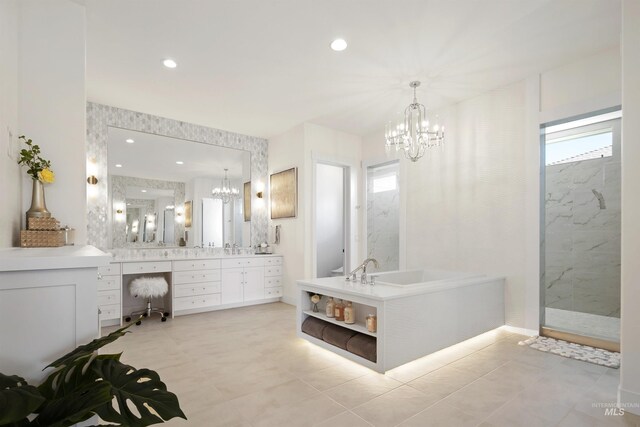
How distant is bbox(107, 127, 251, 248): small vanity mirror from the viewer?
4.54 m

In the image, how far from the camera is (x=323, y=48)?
305 cm

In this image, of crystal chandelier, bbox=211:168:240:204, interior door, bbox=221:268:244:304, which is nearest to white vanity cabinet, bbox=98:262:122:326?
interior door, bbox=221:268:244:304

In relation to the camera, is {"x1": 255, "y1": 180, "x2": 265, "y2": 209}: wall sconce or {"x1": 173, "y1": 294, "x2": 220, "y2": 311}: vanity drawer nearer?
{"x1": 173, "y1": 294, "x2": 220, "y2": 311}: vanity drawer

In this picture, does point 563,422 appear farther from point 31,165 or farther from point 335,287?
point 31,165

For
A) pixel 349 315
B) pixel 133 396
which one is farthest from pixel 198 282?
pixel 133 396

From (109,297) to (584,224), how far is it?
20.5 ft

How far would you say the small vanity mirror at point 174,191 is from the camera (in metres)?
4.54

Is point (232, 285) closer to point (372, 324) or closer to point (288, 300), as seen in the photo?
point (288, 300)

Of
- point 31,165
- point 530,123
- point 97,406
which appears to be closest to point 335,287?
point 97,406

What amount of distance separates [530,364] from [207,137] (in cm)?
504

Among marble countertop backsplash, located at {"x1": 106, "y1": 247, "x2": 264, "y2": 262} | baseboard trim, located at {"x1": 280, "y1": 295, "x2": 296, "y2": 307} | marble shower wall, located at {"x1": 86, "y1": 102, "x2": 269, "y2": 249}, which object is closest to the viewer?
marble shower wall, located at {"x1": 86, "y1": 102, "x2": 269, "y2": 249}

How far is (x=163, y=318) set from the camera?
13.7 ft

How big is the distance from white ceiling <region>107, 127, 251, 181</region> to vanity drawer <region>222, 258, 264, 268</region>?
1.46 meters

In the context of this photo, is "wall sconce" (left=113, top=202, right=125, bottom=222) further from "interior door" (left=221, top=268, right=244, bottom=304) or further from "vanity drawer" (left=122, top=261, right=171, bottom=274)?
"interior door" (left=221, top=268, right=244, bottom=304)
